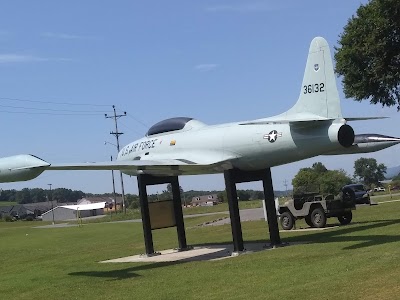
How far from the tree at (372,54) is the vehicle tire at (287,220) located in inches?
376

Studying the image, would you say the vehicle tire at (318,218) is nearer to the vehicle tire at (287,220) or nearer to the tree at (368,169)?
the vehicle tire at (287,220)

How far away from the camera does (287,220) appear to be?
82.6ft

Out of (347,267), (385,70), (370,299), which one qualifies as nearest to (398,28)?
(385,70)

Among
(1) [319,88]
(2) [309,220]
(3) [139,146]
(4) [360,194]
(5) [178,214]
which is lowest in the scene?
(2) [309,220]

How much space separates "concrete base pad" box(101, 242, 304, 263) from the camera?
1761 cm

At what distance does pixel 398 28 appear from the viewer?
29.4 metres

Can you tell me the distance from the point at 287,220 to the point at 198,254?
285 inches

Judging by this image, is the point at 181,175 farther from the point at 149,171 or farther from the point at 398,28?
the point at 398,28

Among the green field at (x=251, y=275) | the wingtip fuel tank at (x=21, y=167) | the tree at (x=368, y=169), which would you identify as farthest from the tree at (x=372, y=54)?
the tree at (x=368, y=169)

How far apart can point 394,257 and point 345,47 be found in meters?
21.5

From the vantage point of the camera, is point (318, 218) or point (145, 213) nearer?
point (145, 213)

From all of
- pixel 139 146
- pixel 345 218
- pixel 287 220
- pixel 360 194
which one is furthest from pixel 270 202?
pixel 360 194

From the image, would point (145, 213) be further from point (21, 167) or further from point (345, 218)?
point (345, 218)

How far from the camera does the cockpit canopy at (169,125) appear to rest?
20.1m
